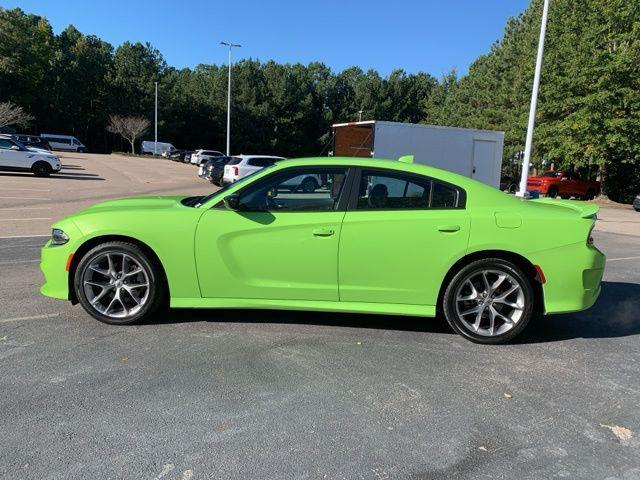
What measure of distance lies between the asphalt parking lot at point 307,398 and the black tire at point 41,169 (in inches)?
808

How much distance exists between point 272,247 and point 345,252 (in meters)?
0.62

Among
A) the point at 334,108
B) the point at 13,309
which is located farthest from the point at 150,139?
the point at 13,309

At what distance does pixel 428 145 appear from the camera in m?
17.1

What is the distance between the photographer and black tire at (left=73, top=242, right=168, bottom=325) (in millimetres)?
4457

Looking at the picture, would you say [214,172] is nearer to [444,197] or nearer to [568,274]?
[444,197]

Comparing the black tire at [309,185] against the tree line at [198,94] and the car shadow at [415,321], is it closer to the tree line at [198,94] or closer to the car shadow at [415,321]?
the car shadow at [415,321]

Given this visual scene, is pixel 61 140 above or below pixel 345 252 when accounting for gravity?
above

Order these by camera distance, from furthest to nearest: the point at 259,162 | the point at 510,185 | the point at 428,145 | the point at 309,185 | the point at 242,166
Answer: the point at 510,185 < the point at 259,162 < the point at 242,166 < the point at 428,145 < the point at 309,185

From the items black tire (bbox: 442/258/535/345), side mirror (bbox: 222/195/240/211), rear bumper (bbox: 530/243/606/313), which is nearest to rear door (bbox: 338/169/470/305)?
black tire (bbox: 442/258/535/345)

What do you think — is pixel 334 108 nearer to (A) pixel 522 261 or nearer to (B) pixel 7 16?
(B) pixel 7 16

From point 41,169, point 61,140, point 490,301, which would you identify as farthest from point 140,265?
point 61,140

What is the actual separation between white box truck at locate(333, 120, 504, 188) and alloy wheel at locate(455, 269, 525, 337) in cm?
1192

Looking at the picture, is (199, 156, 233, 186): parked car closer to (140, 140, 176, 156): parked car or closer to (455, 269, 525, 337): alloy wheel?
(455, 269, 525, 337): alloy wheel

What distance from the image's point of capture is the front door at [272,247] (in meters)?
4.35
